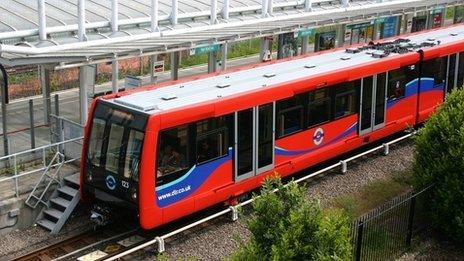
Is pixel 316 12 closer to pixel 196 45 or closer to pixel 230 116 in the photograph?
pixel 196 45

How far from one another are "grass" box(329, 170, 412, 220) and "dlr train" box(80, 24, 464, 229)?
1.31 meters

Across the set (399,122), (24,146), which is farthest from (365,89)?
(24,146)

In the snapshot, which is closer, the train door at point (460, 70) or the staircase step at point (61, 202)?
the staircase step at point (61, 202)

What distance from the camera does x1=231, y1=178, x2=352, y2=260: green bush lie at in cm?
845

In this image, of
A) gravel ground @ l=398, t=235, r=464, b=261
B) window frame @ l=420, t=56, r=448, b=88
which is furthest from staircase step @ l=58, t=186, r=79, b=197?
window frame @ l=420, t=56, r=448, b=88

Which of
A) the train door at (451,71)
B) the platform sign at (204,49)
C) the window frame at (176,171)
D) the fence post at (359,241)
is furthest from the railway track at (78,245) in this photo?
the train door at (451,71)

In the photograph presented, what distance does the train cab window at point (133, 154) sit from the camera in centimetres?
1209

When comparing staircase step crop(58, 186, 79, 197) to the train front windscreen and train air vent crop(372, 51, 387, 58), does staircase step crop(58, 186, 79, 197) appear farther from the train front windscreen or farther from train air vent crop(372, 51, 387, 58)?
train air vent crop(372, 51, 387, 58)

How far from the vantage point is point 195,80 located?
14891 mm

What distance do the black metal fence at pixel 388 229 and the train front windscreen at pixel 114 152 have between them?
13.5 feet

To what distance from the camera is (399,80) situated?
59.5 feet

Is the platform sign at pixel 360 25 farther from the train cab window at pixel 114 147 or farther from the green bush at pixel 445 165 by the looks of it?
the train cab window at pixel 114 147

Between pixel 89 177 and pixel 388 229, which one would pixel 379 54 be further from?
pixel 89 177

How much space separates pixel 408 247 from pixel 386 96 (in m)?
5.64
